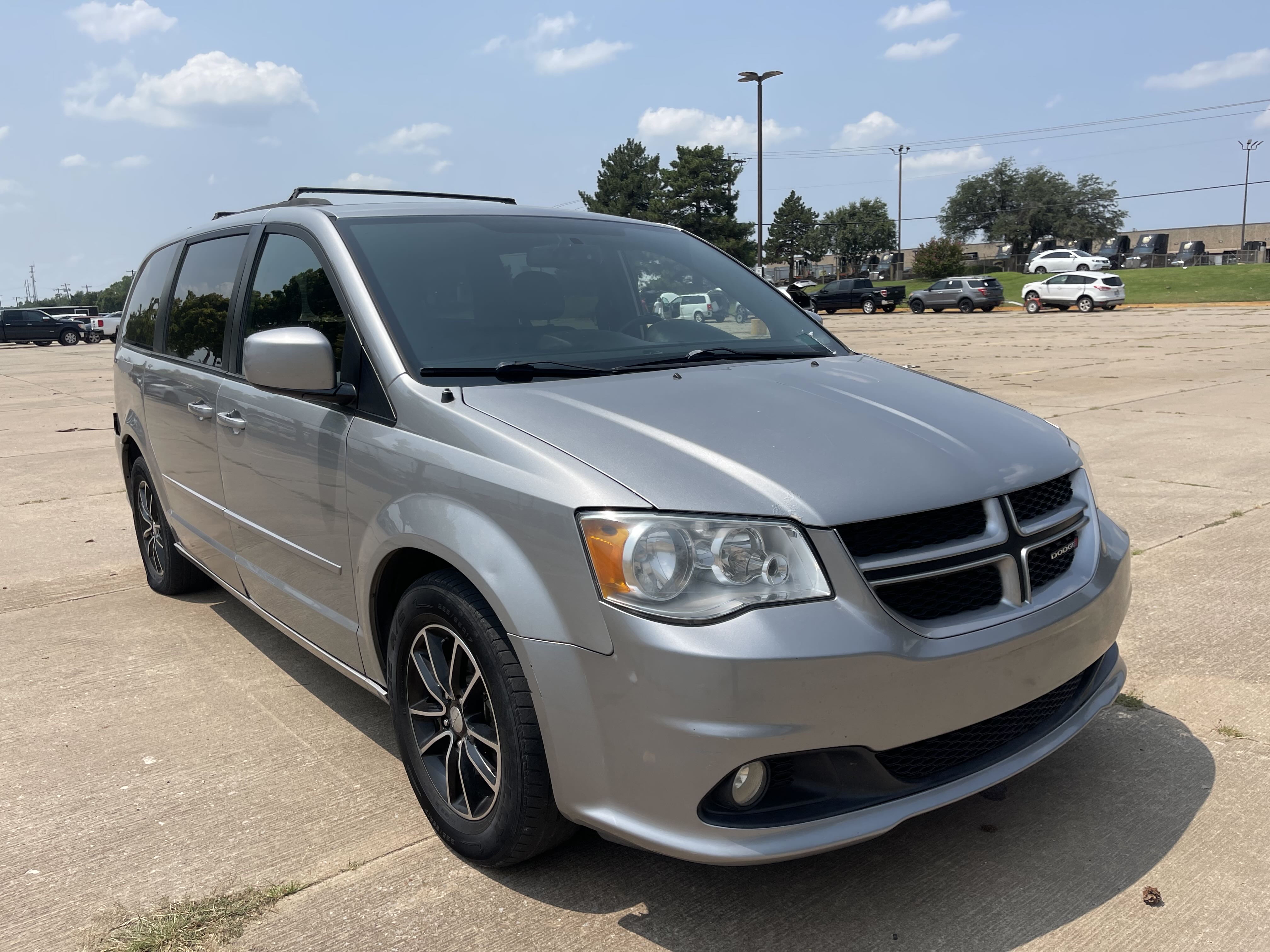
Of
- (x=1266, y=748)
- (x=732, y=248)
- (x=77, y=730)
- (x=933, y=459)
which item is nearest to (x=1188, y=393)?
(x=1266, y=748)

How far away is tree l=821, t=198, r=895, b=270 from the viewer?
334 ft

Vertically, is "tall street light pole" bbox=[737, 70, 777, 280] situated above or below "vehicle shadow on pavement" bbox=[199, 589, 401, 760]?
above

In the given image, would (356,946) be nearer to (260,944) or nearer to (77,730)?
(260,944)

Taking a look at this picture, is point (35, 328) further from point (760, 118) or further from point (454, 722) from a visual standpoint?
point (454, 722)

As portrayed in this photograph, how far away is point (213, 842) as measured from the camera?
9.53 feet

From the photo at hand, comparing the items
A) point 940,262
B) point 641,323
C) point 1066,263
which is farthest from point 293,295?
point 940,262

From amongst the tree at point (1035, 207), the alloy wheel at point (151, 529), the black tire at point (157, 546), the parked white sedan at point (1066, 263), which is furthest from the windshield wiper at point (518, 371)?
the tree at point (1035, 207)

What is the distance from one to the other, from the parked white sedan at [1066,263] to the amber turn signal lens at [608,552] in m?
53.5

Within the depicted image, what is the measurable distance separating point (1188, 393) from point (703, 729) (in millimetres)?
12138

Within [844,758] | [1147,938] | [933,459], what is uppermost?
[933,459]

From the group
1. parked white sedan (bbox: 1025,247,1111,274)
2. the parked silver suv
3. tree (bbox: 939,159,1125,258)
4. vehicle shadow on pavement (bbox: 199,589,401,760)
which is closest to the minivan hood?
the parked silver suv

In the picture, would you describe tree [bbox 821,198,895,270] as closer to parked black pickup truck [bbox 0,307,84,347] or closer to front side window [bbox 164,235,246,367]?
parked black pickup truck [bbox 0,307,84,347]

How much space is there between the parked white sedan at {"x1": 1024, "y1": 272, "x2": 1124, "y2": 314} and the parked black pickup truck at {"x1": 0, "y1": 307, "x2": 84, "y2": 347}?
37.7m

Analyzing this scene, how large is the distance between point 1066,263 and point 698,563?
182 feet
